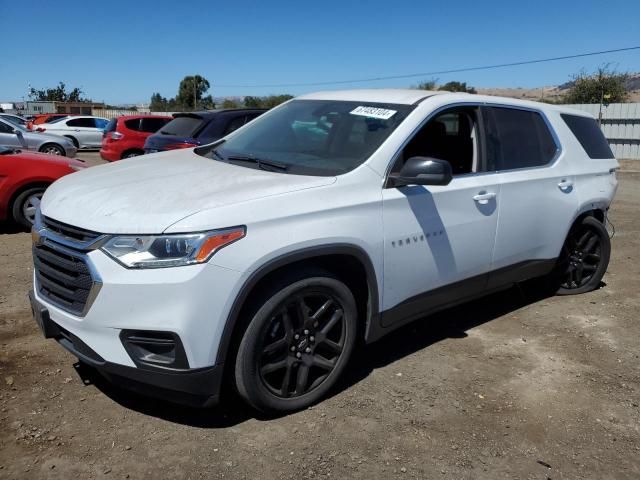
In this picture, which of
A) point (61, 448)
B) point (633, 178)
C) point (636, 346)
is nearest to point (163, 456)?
point (61, 448)

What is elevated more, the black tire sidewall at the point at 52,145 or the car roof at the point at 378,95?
the car roof at the point at 378,95

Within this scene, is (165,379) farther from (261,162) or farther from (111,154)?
(111,154)

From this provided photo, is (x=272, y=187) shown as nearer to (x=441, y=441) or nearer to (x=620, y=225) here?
(x=441, y=441)

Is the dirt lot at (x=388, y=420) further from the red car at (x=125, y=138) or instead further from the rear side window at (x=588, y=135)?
the red car at (x=125, y=138)

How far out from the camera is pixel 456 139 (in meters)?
4.23

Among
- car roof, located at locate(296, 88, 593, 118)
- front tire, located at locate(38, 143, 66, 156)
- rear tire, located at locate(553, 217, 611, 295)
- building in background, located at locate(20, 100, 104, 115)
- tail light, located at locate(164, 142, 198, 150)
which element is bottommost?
rear tire, located at locate(553, 217, 611, 295)

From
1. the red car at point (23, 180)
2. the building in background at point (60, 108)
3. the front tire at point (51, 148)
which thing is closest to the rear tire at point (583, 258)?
the red car at point (23, 180)

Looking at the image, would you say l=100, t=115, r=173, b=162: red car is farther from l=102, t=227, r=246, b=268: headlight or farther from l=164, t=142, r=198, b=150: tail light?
l=102, t=227, r=246, b=268: headlight

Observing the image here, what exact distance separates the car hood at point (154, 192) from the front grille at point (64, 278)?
0.59 feet

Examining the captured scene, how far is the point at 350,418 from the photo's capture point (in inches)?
129

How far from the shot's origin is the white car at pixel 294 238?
275 centimetres

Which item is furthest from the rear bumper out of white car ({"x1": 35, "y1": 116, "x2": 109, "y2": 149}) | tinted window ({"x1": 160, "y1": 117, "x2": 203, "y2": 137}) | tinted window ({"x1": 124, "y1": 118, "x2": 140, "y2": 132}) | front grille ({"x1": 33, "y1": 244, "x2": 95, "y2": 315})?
front grille ({"x1": 33, "y1": 244, "x2": 95, "y2": 315})

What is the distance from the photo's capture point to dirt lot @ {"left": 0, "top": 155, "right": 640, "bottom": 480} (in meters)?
2.85

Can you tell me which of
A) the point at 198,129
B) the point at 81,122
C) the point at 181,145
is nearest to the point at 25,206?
the point at 181,145
